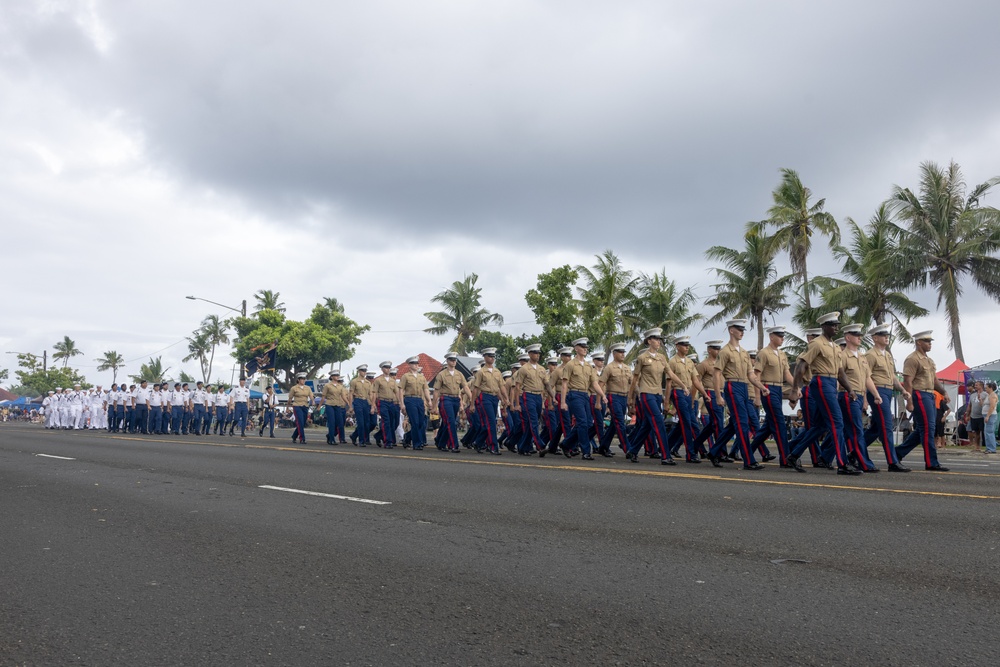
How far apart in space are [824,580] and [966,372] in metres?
23.3

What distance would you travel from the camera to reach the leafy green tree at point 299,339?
6172cm

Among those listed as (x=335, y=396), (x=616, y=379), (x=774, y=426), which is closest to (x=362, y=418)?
(x=335, y=396)

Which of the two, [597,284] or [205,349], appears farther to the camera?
[205,349]

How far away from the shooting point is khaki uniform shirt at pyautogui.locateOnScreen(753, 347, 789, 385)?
12.4 meters

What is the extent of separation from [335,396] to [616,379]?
9.15 meters

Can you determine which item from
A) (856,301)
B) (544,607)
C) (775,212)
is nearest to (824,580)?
(544,607)

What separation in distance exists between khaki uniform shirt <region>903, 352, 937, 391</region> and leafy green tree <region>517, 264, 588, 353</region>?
24843 mm

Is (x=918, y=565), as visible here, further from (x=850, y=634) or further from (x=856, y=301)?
(x=856, y=301)

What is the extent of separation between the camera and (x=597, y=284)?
39.5 m

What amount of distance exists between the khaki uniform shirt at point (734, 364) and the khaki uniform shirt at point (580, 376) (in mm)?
2622

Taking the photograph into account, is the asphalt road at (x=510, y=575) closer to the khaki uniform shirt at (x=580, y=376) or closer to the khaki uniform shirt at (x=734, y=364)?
the khaki uniform shirt at (x=734, y=364)

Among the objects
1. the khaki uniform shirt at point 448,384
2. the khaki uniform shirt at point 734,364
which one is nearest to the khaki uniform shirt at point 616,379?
the khaki uniform shirt at point 734,364

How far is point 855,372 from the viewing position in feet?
36.6

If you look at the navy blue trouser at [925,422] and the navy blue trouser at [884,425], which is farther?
the navy blue trouser at [925,422]
